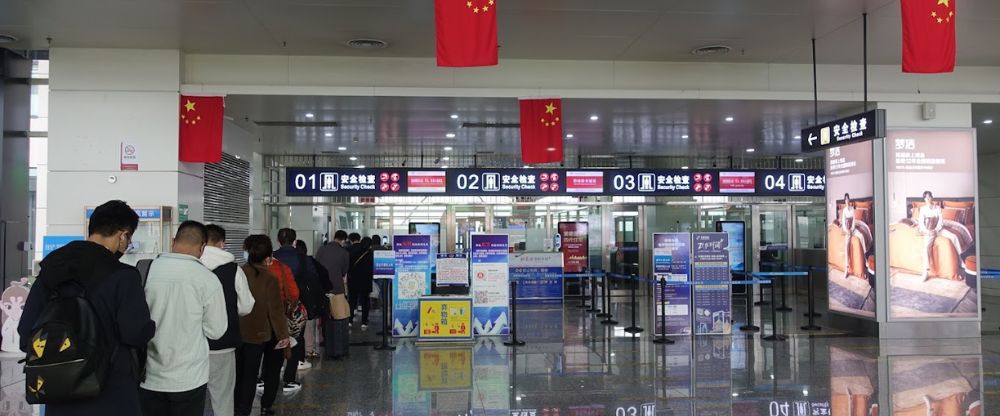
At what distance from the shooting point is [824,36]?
881 centimetres

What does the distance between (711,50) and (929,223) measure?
3978 millimetres

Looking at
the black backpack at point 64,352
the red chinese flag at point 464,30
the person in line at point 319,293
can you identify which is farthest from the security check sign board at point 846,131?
the black backpack at point 64,352

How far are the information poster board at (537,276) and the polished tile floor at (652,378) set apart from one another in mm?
4318

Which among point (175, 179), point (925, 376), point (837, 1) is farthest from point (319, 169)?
point (925, 376)

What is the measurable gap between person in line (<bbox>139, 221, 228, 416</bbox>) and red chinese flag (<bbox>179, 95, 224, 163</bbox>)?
5.79 meters

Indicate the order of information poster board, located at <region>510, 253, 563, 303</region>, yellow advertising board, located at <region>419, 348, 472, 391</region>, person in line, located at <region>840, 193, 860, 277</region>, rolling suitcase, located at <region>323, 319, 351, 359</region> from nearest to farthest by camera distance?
1. yellow advertising board, located at <region>419, 348, 472, 391</region>
2. rolling suitcase, located at <region>323, 319, 351, 359</region>
3. person in line, located at <region>840, 193, 860, 277</region>
4. information poster board, located at <region>510, 253, 563, 303</region>

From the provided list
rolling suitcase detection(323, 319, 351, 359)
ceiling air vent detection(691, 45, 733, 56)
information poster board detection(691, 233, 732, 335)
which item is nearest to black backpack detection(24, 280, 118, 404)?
rolling suitcase detection(323, 319, 351, 359)

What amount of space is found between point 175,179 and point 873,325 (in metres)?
9.38

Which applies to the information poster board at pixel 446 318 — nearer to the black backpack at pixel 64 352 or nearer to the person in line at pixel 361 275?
the person in line at pixel 361 275

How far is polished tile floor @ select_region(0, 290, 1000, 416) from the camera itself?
617 cm

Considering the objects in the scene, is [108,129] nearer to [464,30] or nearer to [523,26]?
[523,26]

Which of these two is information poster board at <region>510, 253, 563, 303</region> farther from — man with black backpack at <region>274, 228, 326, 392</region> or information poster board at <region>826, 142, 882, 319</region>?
man with black backpack at <region>274, 228, 326, 392</region>

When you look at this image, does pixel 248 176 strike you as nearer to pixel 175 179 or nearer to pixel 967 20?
pixel 175 179

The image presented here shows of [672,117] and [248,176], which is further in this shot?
[248,176]
